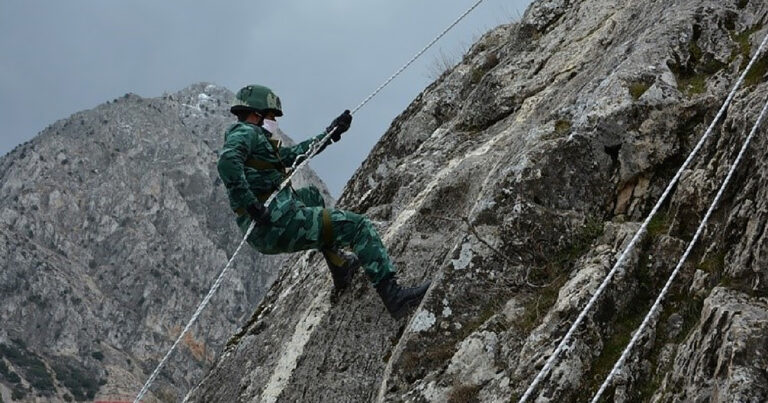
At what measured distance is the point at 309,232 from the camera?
889cm

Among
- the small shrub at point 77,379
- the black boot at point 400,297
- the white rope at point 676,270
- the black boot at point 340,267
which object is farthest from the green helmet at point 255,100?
the small shrub at point 77,379

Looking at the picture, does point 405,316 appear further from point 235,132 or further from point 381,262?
point 235,132

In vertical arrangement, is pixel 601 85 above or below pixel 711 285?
above

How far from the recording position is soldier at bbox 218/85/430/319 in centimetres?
848

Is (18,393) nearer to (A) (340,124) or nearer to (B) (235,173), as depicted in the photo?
(A) (340,124)

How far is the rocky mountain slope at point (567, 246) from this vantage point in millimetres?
5914

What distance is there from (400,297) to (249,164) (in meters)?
2.31

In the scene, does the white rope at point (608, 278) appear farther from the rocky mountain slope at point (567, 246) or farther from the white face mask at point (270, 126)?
the white face mask at point (270, 126)

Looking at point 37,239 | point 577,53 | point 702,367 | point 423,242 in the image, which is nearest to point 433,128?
point 577,53

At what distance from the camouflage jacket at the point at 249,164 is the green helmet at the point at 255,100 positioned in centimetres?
25

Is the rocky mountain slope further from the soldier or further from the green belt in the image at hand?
the green belt

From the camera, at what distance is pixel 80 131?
17262cm

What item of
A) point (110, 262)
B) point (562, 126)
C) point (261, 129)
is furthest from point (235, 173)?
point (110, 262)

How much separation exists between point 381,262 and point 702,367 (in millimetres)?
3921
